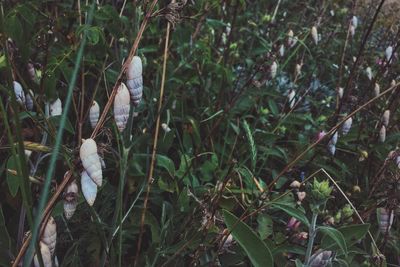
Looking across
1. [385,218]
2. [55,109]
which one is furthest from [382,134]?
[55,109]

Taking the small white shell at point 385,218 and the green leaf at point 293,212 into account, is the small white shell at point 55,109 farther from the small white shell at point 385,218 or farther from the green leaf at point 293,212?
the small white shell at point 385,218

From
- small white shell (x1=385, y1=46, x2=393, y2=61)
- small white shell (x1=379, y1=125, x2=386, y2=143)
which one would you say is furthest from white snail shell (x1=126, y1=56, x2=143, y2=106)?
small white shell (x1=385, y1=46, x2=393, y2=61)

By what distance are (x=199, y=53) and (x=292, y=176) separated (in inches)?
19.1

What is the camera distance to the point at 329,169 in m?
1.56

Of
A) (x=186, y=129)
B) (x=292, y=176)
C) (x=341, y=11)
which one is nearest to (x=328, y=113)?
(x=292, y=176)

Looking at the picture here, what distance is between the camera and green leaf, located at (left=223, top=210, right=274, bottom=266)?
3.05 ft

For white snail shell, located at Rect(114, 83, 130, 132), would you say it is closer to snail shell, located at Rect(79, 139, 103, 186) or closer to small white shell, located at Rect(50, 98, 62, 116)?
snail shell, located at Rect(79, 139, 103, 186)

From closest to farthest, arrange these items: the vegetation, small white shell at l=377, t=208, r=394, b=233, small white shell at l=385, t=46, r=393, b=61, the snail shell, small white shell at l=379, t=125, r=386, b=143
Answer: the snail shell
the vegetation
small white shell at l=377, t=208, r=394, b=233
small white shell at l=379, t=125, r=386, b=143
small white shell at l=385, t=46, r=393, b=61

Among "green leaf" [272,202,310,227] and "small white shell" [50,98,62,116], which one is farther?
"small white shell" [50,98,62,116]

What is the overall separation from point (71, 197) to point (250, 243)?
0.32 meters

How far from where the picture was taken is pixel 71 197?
2.68 ft

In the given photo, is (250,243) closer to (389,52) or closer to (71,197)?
(71,197)

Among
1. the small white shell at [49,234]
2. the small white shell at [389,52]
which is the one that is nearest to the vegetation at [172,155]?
the small white shell at [49,234]

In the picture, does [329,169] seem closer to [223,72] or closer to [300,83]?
[223,72]
